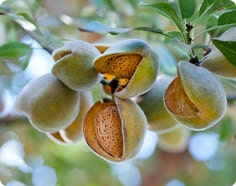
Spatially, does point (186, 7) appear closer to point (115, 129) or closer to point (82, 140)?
point (115, 129)

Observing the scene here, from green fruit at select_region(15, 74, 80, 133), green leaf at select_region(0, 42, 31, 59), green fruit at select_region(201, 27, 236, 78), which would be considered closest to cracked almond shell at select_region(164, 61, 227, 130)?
green fruit at select_region(201, 27, 236, 78)

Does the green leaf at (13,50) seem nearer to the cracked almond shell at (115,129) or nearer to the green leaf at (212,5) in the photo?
the cracked almond shell at (115,129)

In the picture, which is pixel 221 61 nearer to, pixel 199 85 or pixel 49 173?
pixel 199 85

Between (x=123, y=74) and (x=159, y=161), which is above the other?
(x=123, y=74)

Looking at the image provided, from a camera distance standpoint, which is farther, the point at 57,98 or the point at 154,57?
the point at 57,98

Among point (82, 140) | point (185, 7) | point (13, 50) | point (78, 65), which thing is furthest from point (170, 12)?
point (82, 140)

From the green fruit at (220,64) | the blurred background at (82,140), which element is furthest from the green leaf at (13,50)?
the green fruit at (220,64)

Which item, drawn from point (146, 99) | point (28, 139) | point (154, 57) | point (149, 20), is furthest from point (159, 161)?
point (154, 57)
